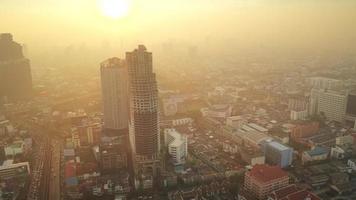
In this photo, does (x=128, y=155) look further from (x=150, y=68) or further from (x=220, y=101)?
(x=220, y=101)

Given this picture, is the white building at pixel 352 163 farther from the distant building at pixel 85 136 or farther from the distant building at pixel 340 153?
the distant building at pixel 85 136

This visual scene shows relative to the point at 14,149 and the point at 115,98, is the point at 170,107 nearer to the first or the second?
the point at 115,98

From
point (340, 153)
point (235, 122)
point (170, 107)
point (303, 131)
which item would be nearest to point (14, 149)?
point (170, 107)

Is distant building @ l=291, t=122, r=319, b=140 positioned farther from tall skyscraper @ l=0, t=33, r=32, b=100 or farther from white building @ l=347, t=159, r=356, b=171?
tall skyscraper @ l=0, t=33, r=32, b=100

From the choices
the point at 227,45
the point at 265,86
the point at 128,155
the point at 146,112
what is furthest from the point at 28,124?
the point at 227,45

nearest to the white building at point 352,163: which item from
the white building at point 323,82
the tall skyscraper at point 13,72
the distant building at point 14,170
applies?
the white building at point 323,82

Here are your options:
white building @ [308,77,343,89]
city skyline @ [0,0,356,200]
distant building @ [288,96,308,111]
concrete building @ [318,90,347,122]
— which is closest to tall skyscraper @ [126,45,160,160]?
city skyline @ [0,0,356,200]
